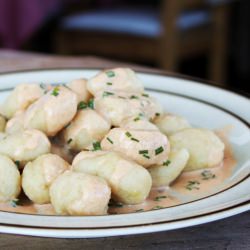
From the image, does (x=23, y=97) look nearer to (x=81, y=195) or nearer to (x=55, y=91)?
(x=55, y=91)

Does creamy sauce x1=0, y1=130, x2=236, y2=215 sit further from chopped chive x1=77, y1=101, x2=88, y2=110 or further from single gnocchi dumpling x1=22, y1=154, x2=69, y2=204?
chopped chive x1=77, y1=101, x2=88, y2=110

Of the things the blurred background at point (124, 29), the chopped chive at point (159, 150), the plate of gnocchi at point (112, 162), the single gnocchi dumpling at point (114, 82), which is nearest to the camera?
the plate of gnocchi at point (112, 162)

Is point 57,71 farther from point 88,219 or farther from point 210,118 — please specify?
point 88,219

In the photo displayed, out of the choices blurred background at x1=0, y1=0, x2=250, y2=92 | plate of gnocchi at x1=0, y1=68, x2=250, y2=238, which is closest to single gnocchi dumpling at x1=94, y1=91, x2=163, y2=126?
plate of gnocchi at x1=0, y1=68, x2=250, y2=238

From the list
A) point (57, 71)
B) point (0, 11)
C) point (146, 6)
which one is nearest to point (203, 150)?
point (57, 71)

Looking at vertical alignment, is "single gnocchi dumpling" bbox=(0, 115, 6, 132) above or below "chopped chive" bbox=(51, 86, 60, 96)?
below

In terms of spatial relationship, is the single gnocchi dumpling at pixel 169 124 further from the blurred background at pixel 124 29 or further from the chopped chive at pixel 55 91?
the blurred background at pixel 124 29

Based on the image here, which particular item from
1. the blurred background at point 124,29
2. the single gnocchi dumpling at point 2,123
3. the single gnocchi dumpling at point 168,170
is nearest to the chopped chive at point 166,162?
the single gnocchi dumpling at point 168,170
